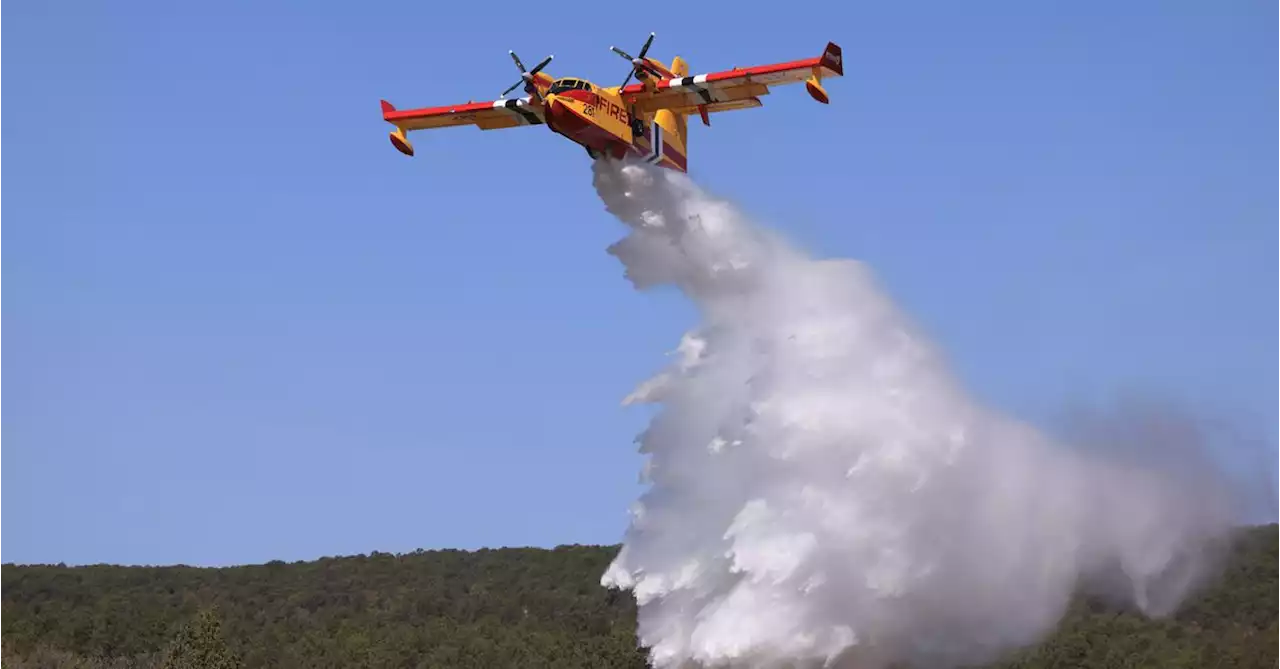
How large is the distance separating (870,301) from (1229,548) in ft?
28.1

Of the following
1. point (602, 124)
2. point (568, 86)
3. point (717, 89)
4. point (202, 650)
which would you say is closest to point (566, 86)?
point (568, 86)

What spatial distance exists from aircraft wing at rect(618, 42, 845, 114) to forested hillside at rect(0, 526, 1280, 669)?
520 inches

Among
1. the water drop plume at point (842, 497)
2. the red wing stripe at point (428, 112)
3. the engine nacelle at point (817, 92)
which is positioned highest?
the red wing stripe at point (428, 112)

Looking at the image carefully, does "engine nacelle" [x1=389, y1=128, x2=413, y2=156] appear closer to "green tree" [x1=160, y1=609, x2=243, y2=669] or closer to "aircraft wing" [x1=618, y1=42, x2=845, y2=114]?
"aircraft wing" [x1=618, y1=42, x2=845, y2=114]

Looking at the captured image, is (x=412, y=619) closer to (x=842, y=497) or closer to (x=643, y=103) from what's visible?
(x=643, y=103)

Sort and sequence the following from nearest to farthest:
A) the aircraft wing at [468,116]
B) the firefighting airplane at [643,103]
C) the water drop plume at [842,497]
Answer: the water drop plume at [842,497], the firefighting airplane at [643,103], the aircraft wing at [468,116]

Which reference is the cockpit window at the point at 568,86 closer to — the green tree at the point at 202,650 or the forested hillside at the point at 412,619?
the forested hillside at the point at 412,619

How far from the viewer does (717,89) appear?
3522 centimetres

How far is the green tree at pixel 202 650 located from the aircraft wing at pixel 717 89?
90.2ft

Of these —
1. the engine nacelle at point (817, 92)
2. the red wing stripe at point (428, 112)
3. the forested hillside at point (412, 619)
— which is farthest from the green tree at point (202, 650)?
the engine nacelle at point (817, 92)

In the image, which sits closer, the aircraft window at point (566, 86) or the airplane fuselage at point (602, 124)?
the airplane fuselage at point (602, 124)

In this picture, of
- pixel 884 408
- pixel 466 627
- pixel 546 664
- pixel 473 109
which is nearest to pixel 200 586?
pixel 466 627

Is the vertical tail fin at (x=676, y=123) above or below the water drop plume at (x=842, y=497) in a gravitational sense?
above

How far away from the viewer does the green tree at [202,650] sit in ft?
177
